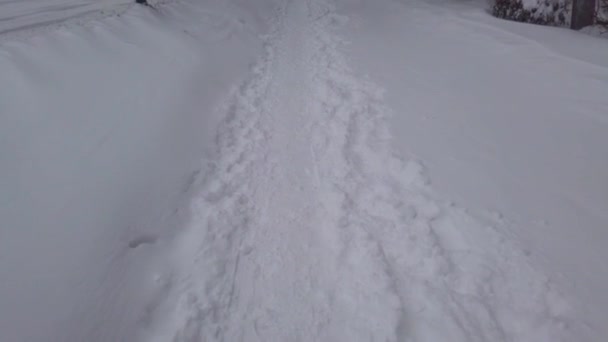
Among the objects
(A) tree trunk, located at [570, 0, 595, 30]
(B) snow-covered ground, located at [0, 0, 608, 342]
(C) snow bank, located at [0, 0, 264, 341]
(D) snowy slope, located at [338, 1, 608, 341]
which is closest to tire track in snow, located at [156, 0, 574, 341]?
(B) snow-covered ground, located at [0, 0, 608, 342]

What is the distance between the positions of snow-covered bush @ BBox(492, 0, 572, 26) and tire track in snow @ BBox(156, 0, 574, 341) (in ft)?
19.7

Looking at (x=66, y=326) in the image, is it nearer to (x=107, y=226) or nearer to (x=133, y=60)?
(x=107, y=226)

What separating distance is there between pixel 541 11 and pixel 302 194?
299 inches

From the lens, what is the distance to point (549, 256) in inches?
96.2

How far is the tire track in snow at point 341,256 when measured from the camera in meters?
2.16

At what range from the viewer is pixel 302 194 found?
324 cm

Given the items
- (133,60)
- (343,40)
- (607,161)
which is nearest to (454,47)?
(343,40)

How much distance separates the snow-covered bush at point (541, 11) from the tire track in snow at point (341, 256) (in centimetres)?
602

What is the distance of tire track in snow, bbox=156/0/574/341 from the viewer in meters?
2.16

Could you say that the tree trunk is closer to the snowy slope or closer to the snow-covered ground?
the snowy slope

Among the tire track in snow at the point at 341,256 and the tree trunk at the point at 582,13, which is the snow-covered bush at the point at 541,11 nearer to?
the tree trunk at the point at 582,13

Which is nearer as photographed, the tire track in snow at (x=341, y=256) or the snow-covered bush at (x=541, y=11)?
the tire track in snow at (x=341, y=256)

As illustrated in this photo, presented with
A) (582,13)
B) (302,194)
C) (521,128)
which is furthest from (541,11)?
(302,194)

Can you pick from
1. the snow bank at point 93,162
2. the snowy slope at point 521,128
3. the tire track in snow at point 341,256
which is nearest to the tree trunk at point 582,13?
the snowy slope at point 521,128
